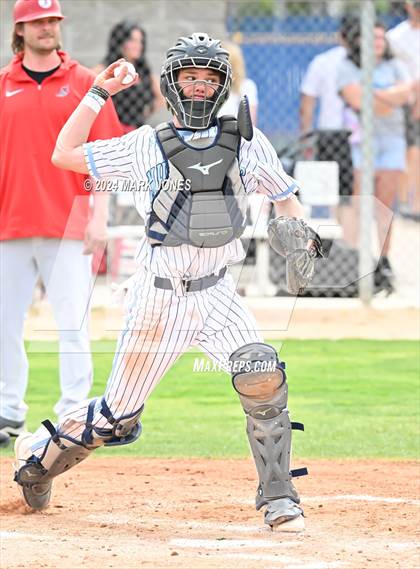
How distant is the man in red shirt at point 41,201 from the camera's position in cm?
707

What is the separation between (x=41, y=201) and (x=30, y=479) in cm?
199

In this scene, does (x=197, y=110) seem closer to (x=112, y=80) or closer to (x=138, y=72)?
(x=112, y=80)

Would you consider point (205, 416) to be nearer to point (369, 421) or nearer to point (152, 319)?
point (369, 421)

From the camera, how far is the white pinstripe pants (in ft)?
17.1

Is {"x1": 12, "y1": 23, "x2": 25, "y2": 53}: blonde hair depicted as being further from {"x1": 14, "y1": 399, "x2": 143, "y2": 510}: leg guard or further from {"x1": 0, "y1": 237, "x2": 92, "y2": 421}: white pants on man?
{"x1": 14, "y1": 399, "x2": 143, "y2": 510}: leg guard

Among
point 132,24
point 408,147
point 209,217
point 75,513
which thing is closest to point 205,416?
point 75,513

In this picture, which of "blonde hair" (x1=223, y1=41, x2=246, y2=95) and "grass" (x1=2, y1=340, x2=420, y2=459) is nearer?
"grass" (x1=2, y1=340, x2=420, y2=459)

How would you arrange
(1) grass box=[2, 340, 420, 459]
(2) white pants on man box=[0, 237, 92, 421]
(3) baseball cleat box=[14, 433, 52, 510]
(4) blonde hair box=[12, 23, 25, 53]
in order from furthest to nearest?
(1) grass box=[2, 340, 420, 459] → (4) blonde hair box=[12, 23, 25, 53] → (2) white pants on man box=[0, 237, 92, 421] → (3) baseball cleat box=[14, 433, 52, 510]

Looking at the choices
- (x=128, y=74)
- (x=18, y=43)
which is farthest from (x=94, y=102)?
(x=18, y=43)

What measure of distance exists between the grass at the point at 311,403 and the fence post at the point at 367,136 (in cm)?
138

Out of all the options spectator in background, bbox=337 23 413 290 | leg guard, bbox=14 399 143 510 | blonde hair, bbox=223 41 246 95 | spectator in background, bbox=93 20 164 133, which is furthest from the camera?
spectator in background, bbox=337 23 413 290

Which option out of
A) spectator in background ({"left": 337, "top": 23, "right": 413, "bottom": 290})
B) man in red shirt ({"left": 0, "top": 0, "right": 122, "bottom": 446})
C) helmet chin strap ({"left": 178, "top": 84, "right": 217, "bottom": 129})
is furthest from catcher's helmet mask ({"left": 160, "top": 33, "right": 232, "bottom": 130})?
spectator in background ({"left": 337, "top": 23, "right": 413, "bottom": 290})

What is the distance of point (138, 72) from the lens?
11.8m

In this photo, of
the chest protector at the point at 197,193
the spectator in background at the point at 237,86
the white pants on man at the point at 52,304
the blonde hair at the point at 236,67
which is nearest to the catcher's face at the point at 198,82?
the chest protector at the point at 197,193
